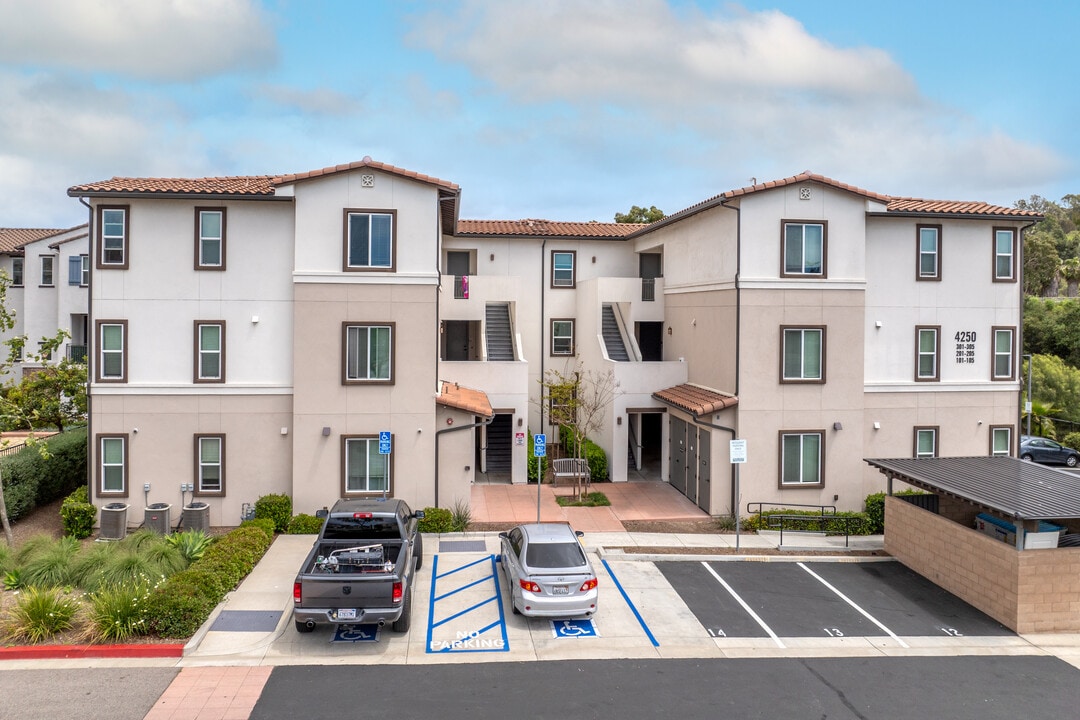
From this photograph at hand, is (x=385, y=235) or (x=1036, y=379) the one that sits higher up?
(x=385, y=235)

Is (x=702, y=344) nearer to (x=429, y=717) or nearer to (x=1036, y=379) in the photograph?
(x=429, y=717)

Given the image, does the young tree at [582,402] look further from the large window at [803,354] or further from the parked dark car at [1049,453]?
the parked dark car at [1049,453]

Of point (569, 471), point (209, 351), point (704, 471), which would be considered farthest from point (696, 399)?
point (209, 351)

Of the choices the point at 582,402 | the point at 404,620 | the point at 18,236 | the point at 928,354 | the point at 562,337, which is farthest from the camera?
the point at 18,236

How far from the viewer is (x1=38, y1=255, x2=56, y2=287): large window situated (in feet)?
117

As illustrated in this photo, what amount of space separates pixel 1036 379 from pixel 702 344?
22966mm

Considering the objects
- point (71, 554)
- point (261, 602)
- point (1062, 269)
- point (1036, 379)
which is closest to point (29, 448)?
point (71, 554)

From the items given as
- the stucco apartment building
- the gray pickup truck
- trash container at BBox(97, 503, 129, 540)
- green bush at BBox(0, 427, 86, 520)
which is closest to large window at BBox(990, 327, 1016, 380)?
the stucco apartment building

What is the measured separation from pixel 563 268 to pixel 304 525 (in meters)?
14.8

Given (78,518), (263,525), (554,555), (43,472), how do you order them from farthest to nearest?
(43,472) < (78,518) < (263,525) < (554,555)

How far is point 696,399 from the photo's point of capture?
21672 millimetres

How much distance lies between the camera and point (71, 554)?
15305 millimetres

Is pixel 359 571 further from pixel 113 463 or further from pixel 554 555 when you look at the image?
pixel 113 463

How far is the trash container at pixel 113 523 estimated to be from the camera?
18375 mm
